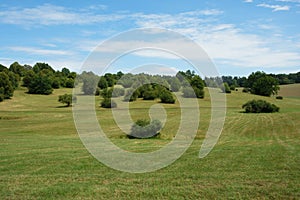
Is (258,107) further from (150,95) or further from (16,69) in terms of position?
(16,69)

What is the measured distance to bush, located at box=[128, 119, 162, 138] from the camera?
31422 mm

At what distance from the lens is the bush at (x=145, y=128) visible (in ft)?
103

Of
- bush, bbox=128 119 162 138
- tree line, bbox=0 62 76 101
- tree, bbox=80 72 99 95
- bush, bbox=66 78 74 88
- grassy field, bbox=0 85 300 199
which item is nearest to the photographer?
grassy field, bbox=0 85 300 199

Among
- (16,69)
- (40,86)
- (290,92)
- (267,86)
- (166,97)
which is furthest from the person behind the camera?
(16,69)

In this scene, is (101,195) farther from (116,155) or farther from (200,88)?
(200,88)

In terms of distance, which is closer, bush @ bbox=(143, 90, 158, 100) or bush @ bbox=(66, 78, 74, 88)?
bush @ bbox=(143, 90, 158, 100)

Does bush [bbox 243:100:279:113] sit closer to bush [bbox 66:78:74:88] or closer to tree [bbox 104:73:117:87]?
tree [bbox 104:73:117:87]

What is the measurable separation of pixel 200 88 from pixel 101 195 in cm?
7432

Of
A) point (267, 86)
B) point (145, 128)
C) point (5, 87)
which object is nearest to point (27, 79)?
point (5, 87)

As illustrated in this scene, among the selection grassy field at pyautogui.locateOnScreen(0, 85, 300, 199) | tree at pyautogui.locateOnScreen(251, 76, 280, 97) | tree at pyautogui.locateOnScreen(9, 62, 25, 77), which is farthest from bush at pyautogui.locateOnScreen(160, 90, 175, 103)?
tree at pyautogui.locateOnScreen(9, 62, 25, 77)

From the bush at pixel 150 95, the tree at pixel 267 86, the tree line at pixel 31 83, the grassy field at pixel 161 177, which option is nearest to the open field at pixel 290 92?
the tree at pixel 267 86

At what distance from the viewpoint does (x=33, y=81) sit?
348 ft

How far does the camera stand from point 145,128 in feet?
110

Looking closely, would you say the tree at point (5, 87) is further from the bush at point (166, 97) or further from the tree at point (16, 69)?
the tree at point (16, 69)
